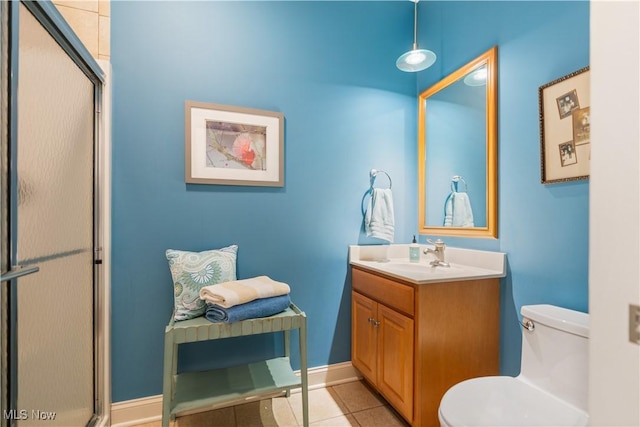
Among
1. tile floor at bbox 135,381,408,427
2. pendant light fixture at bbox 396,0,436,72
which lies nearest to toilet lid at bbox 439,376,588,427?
tile floor at bbox 135,381,408,427

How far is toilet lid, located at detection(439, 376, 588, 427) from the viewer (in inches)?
42.9

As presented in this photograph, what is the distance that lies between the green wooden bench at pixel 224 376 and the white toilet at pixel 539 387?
735mm

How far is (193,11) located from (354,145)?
4.12 feet

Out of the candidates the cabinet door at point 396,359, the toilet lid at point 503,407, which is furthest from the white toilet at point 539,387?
the cabinet door at point 396,359

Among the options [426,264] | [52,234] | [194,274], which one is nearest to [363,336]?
[426,264]

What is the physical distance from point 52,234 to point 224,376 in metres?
1.08

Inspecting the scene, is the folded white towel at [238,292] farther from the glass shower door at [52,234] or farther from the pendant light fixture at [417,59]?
the pendant light fixture at [417,59]

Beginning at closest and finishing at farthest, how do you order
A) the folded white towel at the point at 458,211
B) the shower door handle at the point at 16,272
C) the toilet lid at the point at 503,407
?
the shower door handle at the point at 16,272, the toilet lid at the point at 503,407, the folded white towel at the point at 458,211

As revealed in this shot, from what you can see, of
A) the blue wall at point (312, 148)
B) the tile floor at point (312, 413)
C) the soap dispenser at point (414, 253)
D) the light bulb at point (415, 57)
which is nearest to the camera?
the blue wall at point (312, 148)

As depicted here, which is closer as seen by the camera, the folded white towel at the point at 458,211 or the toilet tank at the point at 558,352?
the toilet tank at the point at 558,352

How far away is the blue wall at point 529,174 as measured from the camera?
1.29 m

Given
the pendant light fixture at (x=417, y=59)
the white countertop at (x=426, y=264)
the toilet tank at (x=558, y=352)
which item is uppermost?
the pendant light fixture at (x=417, y=59)

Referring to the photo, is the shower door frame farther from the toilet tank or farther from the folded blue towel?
the toilet tank

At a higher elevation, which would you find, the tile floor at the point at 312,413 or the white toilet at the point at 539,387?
the white toilet at the point at 539,387
